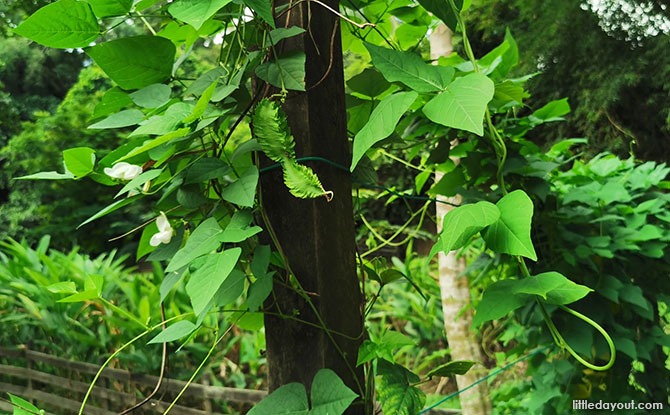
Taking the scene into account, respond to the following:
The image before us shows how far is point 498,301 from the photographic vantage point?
666 mm

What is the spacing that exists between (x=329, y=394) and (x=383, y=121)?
26 centimetres

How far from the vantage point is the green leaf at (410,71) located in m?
0.56

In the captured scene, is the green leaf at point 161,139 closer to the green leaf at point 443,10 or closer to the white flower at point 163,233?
the white flower at point 163,233

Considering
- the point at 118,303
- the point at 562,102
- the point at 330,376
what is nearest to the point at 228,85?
the point at 330,376

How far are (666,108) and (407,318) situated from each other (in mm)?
2736

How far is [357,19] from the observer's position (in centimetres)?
91

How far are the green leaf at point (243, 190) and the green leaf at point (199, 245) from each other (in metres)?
0.03

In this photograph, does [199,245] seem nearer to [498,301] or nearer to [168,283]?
[168,283]

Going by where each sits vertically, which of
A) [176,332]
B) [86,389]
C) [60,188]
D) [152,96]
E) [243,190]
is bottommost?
[86,389]

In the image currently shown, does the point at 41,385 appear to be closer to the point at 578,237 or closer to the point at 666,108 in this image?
the point at 578,237
